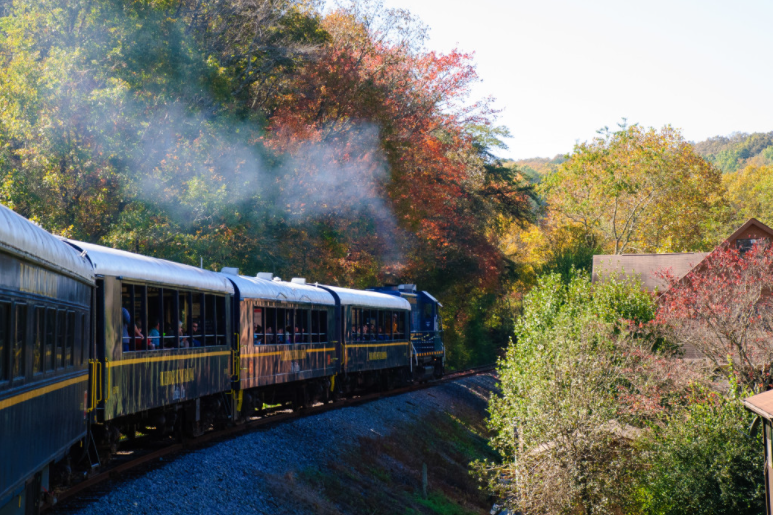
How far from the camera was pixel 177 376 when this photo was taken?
1305cm

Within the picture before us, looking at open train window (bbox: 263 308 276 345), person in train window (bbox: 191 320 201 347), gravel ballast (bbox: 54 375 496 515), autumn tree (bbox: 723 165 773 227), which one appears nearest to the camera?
gravel ballast (bbox: 54 375 496 515)

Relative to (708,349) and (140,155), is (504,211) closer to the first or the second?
(708,349)

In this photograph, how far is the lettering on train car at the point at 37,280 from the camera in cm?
657

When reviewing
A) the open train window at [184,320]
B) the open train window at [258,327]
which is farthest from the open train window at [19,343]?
the open train window at [258,327]

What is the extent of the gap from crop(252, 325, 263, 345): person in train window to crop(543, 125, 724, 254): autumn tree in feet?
132

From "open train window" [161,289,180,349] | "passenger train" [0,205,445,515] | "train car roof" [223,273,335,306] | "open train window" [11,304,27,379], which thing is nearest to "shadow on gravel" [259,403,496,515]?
"passenger train" [0,205,445,515]

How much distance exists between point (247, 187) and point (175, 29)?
498 cm

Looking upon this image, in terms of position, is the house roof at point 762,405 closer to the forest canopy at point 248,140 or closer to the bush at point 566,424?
the bush at point 566,424

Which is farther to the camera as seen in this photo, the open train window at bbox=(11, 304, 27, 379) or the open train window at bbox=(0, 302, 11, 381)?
the open train window at bbox=(11, 304, 27, 379)

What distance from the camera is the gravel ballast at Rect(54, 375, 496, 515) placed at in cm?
1030

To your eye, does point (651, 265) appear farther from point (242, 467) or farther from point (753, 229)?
point (242, 467)

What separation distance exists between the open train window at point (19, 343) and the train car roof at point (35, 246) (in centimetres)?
45

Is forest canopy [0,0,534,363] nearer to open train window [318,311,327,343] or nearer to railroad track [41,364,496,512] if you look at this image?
open train window [318,311,327,343]

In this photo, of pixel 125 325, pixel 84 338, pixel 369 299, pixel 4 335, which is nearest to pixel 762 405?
pixel 369 299
